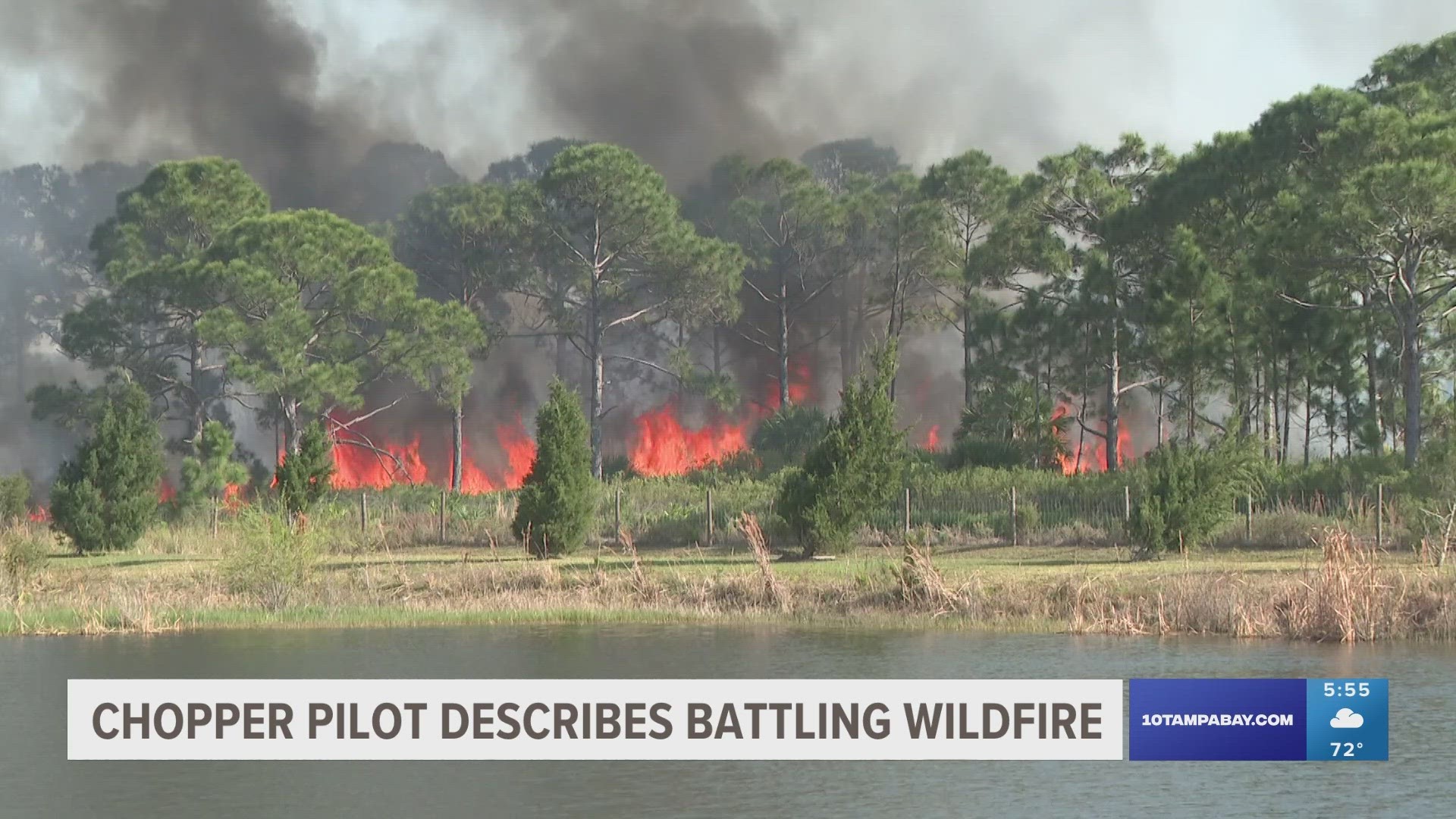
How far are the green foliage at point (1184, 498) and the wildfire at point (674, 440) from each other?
141 ft

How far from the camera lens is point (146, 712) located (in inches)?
758

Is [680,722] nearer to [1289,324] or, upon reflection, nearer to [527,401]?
[1289,324]

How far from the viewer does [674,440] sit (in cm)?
7900

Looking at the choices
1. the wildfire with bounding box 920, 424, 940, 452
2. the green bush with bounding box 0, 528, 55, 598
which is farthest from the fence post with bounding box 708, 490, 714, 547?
the wildfire with bounding box 920, 424, 940, 452

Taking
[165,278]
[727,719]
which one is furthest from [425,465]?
[727,719]

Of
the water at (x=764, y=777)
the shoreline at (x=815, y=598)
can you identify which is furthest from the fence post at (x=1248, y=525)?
the water at (x=764, y=777)

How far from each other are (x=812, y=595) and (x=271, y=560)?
29.9 feet

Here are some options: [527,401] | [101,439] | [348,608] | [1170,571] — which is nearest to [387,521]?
[101,439]

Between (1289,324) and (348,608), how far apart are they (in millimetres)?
31270

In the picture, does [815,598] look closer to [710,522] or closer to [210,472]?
[710,522]

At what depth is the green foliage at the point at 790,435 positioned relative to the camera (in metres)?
61.7

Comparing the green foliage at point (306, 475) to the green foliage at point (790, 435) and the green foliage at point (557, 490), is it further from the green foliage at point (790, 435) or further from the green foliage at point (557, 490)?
the green foliage at point (790, 435)

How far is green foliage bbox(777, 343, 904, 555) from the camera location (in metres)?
36.8

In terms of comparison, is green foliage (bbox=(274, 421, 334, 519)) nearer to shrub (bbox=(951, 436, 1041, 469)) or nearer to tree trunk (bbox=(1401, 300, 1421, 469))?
shrub (bbox=(951, 436, 1041, 469))
